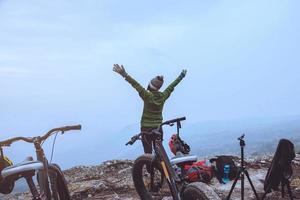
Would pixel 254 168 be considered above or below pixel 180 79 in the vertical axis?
below

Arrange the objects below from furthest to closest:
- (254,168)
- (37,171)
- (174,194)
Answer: (254,168), (174,194), (37,171)

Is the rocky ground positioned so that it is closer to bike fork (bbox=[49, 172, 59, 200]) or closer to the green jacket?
the green jacket

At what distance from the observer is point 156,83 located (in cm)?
1166

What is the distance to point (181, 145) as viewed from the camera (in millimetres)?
10617

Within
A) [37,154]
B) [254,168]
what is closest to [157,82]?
[37,154]

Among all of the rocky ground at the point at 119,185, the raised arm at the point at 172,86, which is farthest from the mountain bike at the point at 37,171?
the rocky ground at the point at 119,185

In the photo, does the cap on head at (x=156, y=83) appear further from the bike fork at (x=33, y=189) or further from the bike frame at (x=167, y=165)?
the bike fork at (x=33, y=189)

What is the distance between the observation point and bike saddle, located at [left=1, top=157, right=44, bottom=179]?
6.96m

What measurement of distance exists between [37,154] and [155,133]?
2.37 m

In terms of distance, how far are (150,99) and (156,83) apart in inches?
17.4

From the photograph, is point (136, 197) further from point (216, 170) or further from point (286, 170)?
point (286, 170)

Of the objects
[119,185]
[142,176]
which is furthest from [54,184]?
[119,185]

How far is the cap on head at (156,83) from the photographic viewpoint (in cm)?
1162

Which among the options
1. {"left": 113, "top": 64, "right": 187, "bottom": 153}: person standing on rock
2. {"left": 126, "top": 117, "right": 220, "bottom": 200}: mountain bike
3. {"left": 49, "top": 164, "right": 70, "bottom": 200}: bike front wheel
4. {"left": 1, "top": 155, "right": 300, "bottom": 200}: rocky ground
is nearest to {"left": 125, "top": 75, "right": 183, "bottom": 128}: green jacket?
{"left": 113, "top": 64, "right": 187, "bottom": 153}: person standing on rock
